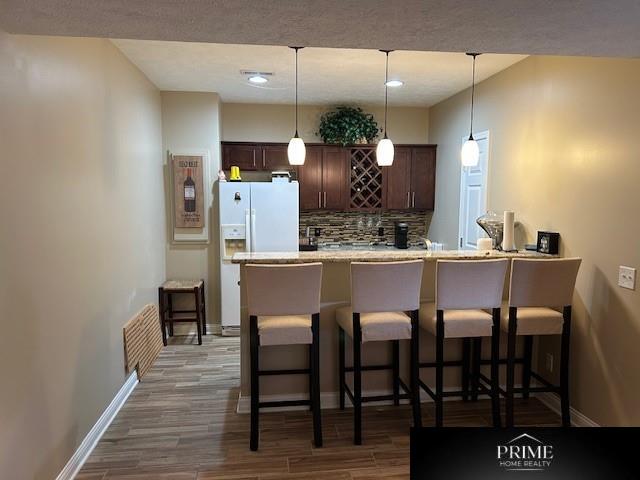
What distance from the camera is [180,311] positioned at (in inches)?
187

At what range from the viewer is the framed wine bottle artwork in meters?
4.80

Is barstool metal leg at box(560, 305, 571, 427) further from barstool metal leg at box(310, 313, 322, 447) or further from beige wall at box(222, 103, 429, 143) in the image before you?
beige wall at box(222, 103, 429, 143)

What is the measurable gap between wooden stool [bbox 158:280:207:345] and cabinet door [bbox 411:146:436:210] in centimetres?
286

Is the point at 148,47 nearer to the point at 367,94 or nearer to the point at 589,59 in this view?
the point at 367,94

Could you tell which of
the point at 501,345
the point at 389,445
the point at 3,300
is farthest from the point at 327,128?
the point at 3,300

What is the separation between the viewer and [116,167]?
324cm

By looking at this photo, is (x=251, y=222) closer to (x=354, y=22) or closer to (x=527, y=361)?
(x=527, y=361)

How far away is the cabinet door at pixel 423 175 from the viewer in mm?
5453

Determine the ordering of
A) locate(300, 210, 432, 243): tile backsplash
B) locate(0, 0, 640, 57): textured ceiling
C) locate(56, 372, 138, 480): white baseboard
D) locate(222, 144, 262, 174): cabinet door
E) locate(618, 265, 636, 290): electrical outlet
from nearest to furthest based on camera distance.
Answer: locate(0, 0, 640, 57): textured ceiling < locate(56, 372, 138, 480): white baseboard < locate(618, 265, 636, 290): electrical outlet < locate(222, 144, 262, 174): cabinet door < locate(300, 210, 432, 243): tile backsplash

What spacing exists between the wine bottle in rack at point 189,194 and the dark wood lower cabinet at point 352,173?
1.70ft

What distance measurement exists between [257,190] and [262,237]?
525mm

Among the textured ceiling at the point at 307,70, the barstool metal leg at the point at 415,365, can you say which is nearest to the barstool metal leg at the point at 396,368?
the barstool metal leg at the point at 415,365

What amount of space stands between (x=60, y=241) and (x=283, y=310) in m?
1.29

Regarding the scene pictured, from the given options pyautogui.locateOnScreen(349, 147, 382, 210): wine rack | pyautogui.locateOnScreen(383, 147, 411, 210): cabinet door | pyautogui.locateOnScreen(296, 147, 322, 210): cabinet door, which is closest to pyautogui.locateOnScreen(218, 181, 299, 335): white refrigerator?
pyautogui.locateOnScreen(296, 147, 322, 210): cabinet door
